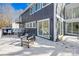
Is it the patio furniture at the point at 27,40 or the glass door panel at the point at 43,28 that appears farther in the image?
the glass door panel at the point at 43,28

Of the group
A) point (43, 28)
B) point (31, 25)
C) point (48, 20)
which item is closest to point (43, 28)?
point (43, 28)

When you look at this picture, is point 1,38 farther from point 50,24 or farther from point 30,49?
point 50,24

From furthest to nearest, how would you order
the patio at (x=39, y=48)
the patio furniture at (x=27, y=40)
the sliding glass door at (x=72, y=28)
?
the sliding glass door at (x=72, y=28)
the patio furniture at (x=27, y=40)
the patio at (x=39, y=48)

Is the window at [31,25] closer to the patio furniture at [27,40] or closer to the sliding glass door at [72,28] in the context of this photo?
the patio furniture at [27,40]

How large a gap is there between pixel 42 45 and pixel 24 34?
59 centimetres

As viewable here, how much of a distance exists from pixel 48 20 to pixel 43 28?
29 cm

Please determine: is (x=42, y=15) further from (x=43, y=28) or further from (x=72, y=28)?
(x=72, y=28)

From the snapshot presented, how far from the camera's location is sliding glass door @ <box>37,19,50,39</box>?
15.8 feet

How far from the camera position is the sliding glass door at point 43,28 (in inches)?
189

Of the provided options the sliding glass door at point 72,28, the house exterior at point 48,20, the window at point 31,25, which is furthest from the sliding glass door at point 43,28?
the sliding glass door at point 72,28

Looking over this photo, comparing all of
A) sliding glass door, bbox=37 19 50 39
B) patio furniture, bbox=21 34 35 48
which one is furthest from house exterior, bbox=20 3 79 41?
patio furniture, bbox=21 34 35 48

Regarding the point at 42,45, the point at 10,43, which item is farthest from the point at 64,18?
the point at 10,43

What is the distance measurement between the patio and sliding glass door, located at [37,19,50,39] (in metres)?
0.15

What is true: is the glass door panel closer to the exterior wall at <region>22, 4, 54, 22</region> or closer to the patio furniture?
the exterior wall at <region>22, 4, 54, 22</region>
